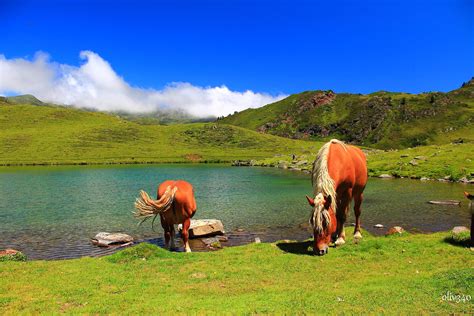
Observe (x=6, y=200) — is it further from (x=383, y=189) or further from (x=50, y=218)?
(x=383, y=189)

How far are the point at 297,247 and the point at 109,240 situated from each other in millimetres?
13574

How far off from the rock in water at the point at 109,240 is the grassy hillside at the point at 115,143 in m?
107

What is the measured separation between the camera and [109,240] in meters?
24.3

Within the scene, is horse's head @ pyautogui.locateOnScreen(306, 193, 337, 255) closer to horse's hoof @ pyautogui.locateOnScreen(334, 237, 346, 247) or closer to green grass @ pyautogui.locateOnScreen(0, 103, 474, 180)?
horse's hoof @ pyautogui.locateOnScreen(334, 237, 346, 247)

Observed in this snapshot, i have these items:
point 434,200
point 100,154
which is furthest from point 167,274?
point 100,154

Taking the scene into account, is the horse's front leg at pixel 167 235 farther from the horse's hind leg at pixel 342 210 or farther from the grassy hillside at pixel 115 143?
the grassy hillside at pixel 115 143

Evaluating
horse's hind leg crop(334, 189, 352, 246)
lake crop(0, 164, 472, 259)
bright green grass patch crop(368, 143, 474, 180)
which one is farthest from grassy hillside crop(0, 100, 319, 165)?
horse's hind leg crop(334, 189, 352, 246)

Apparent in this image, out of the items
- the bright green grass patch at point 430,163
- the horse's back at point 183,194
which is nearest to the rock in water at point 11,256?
the horse's back at point 183,194

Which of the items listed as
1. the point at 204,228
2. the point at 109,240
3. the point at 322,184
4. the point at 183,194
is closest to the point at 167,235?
the point at 183,194

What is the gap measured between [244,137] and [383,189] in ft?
466

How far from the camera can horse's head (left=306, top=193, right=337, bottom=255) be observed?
50.8 feet

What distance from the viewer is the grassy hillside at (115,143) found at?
13425 cm

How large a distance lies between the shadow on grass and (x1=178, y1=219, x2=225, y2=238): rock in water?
8.21 metres

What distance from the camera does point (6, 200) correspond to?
43125 millimetres
